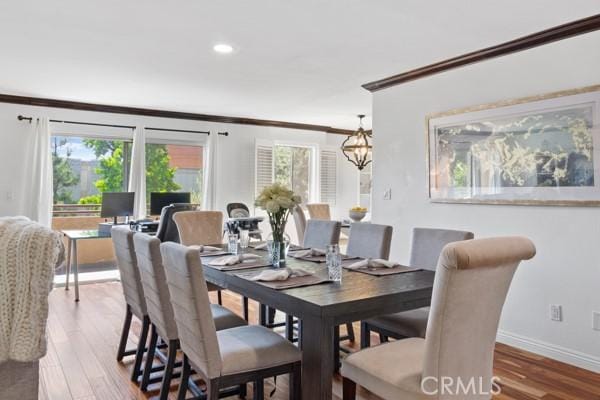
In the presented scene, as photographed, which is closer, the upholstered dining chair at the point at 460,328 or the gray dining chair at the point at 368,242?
the upholstered dining chair at the point at 460,328

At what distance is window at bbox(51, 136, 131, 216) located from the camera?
6016 millimetres

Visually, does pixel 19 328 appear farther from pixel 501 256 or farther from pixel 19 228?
pixel 501 256

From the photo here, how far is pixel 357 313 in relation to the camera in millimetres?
1886

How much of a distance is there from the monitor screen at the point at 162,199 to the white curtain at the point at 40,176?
1273 mm

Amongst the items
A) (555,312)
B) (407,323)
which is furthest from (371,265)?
(555,312)

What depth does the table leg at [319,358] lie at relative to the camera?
5.87ft

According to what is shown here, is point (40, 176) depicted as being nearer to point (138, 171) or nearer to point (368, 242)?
point (138, 171)

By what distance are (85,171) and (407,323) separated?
5330 millimetres

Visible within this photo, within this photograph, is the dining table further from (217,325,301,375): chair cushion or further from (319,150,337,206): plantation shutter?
(319,150,337,206): plantation shutter

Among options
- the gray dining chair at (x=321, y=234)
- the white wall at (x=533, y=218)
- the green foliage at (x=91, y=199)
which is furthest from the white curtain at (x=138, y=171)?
the white wall at (x=533, y=218)

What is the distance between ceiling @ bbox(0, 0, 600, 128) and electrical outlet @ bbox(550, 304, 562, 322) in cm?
198

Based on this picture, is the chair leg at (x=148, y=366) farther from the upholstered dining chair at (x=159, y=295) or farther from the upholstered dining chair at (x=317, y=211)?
the upholstered dining chair at (x=317, y=211)

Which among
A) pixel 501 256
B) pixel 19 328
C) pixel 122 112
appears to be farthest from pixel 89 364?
pixel 122 112

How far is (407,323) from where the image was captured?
2463 mm
